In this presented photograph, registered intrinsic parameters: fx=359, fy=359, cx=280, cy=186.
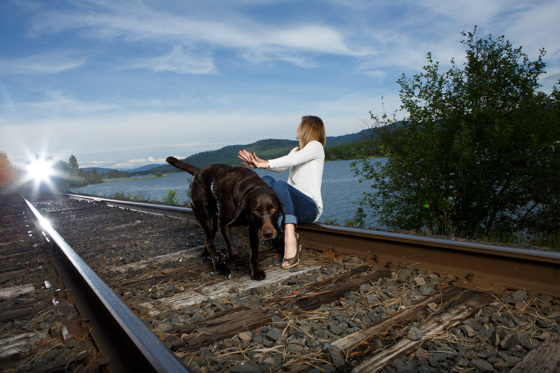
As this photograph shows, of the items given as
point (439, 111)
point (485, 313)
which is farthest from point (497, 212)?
point (485, 313)

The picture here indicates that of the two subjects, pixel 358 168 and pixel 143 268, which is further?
pixel 358 168

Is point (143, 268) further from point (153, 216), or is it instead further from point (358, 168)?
point (358, 168)

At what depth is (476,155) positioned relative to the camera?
8578mm

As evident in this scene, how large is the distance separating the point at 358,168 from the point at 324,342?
26.4ft

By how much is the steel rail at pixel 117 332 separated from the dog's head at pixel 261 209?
1224 millimetres

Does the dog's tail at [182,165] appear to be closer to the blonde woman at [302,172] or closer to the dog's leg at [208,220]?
the dog's leg at [208,220]

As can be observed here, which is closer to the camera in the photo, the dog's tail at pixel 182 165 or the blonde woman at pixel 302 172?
the blonde woman at pixel 302 172

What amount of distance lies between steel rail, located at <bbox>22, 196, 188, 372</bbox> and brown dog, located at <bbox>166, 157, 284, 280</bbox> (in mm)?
1181

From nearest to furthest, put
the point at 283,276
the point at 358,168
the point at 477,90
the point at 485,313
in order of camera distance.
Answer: the point at 485,313, the point at 283,276, the point at 477,90, the point at 358,168

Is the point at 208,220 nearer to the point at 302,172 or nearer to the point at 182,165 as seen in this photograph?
the point at 182,165

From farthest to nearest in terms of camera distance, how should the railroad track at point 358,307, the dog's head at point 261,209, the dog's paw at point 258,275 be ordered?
the dog's paw at point 258,275 → the dog's head at point 261,209 → the railroad track at point 358,307

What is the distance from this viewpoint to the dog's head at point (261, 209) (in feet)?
10.3

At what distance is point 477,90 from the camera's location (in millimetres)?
8820

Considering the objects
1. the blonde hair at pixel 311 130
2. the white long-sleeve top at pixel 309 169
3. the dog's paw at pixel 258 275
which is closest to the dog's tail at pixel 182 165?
the white long-sleeve top at pixel 309 169
